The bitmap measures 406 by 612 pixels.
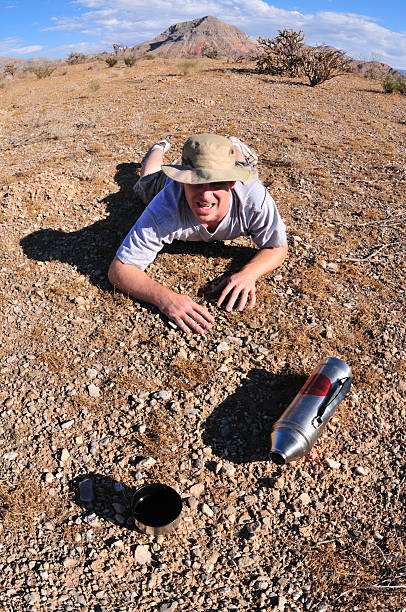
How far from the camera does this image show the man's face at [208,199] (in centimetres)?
354

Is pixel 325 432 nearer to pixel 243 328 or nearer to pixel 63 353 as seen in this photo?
pixel 243 328

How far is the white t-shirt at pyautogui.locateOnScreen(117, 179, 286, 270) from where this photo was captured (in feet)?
12.9

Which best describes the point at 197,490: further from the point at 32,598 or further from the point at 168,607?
the point at 32,598

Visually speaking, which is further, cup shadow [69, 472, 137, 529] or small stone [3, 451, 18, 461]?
small stone [3, 451, 18, 461]

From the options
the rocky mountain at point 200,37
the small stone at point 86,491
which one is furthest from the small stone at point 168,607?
the rocky mountain at point 200,37

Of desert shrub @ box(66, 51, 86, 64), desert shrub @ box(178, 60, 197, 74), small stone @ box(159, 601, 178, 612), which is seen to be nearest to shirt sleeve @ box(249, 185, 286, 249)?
small stone @ box(159, 601, 178, 612)

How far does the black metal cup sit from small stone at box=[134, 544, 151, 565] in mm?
81

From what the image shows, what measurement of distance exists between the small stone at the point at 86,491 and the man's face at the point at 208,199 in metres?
2.12

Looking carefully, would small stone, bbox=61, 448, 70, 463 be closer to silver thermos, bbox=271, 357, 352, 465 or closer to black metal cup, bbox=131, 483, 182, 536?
black metal cup, bbox=131, 483, 182, 536

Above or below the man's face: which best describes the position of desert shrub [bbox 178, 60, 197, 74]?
above

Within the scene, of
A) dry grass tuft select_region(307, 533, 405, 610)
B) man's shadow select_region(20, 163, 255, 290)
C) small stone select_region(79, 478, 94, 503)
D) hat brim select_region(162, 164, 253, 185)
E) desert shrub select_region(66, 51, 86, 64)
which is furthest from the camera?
desert shrub select_region(66, 51, 86, 64)

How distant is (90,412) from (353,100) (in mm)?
10940

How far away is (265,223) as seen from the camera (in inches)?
162

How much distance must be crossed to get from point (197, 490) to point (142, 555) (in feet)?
1.61
